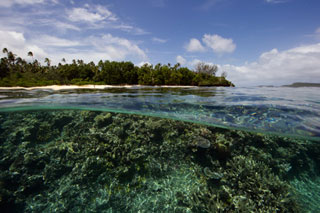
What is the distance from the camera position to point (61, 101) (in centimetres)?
892

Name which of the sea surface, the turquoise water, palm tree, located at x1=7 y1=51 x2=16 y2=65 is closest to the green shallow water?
the sea surface

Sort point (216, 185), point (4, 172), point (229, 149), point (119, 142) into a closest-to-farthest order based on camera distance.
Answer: point (216, 185) → point (4, 172) → point (229, 149) → point (119, 142)

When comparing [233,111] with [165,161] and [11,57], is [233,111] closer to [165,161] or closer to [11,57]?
[165,161]

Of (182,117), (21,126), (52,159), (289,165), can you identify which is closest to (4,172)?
(52,159)

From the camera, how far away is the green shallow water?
16.6 feet

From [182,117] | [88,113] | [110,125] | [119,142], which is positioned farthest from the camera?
[88,113]

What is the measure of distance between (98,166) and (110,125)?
2.83 meters

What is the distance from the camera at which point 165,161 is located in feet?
22.4

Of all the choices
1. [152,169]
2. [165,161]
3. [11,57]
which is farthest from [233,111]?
[11,57]

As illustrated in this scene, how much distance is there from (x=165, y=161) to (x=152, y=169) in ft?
2.58

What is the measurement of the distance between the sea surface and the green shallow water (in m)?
0.04

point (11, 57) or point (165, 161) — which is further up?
point (11, 57)

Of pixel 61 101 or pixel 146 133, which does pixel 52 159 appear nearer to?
pixel 61 101

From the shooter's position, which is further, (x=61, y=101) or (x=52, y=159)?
(x=61, y=101)
